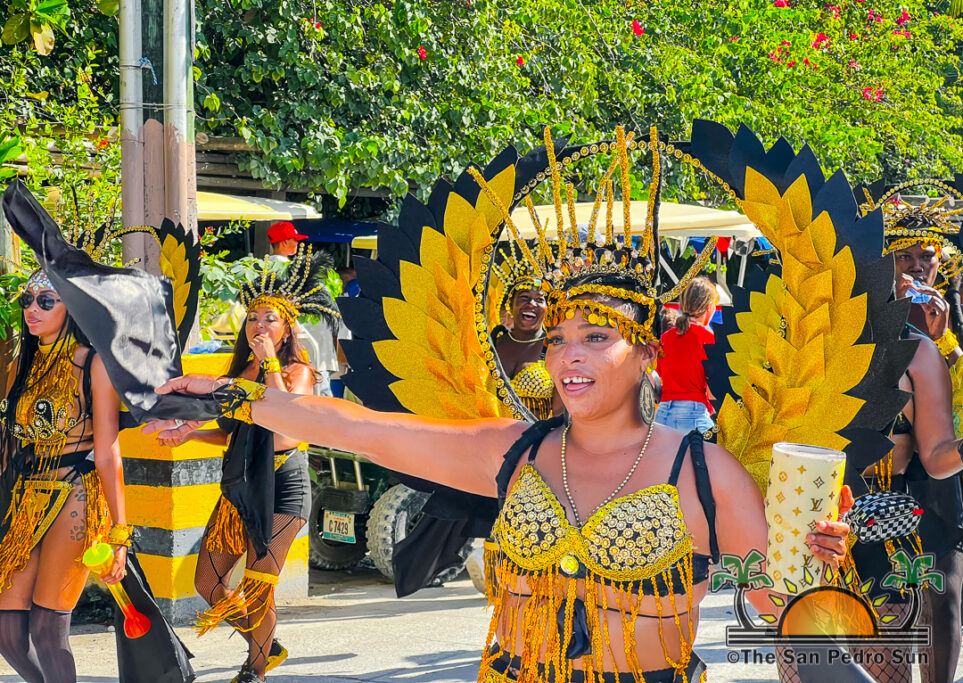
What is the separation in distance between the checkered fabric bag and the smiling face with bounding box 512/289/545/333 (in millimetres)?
2996

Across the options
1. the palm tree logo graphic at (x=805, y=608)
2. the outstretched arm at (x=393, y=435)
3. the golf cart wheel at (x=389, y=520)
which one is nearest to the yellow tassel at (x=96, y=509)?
the outstretched arm at (x=393, y=435)

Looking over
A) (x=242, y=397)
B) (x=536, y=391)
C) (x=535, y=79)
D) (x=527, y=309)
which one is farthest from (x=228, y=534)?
(x=535, y=79)

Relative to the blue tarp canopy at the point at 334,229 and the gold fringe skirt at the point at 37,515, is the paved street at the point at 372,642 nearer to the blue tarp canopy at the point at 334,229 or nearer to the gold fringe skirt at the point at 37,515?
the gold fringe skirt at the point at 37,515

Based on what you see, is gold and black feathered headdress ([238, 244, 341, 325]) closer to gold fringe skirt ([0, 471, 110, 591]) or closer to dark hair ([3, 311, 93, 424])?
dark hair ([3, 311, 93, 424])

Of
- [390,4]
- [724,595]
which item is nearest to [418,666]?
[724,595]

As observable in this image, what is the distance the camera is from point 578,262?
10.4ft

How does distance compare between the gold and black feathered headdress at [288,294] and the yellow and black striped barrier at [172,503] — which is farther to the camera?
the yellow and black striped barrier at [172,503]

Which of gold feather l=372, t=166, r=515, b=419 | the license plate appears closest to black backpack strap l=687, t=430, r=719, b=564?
gold feather l=372, t=166, r=515, b=419

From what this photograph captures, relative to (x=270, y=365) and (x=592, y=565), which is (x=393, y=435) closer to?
(x=592, y=565)

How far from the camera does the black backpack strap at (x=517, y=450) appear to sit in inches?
127

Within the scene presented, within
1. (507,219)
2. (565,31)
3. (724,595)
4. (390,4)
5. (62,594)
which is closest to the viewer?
(507,219)

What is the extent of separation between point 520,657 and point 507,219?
4.17 ft

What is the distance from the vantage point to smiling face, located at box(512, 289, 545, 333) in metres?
7.18

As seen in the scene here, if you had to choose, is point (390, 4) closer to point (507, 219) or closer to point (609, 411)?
point (507, 219)
